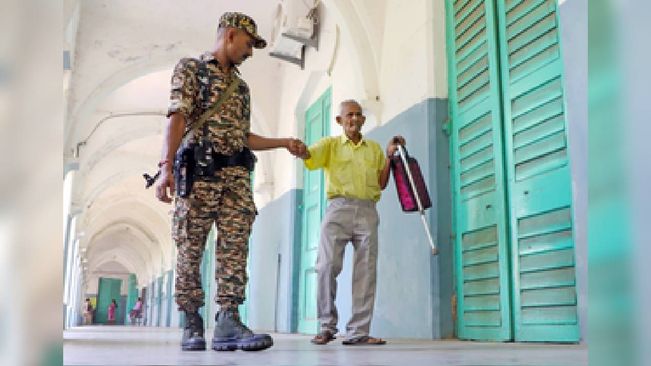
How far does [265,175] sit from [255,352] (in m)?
7.66

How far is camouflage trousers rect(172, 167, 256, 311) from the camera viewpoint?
299 cm

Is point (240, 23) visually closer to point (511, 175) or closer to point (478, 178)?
point (511, 175)

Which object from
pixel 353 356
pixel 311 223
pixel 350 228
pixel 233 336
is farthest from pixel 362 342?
pixel 311 223

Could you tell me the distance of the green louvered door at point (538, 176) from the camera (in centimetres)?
358

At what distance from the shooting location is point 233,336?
9.73 feet

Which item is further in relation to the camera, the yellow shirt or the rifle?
the yellow shirt

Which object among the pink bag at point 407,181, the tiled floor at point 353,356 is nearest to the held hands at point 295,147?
the pink bag at point 407,181

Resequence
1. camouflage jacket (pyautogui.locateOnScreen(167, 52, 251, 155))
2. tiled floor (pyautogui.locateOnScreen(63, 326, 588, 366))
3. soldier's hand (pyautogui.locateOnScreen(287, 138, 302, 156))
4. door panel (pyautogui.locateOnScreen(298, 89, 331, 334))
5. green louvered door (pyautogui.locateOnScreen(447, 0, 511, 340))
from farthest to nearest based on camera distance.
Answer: door panel (pyautogui.locateOnScreen(298, 89, 331, 334)), green louvered door (pyautogui.locateOnScreen(447, 0, 511, 340)), soldier's hand (pyautogui.locateOnScreen(287, 138, 302, 156)), camouflage jacket (pyautogui.locateOnScreen(167, 52, 251, 155)), tiled floor (pyautogui.locateOnScreen(63, 326, 588, 366))

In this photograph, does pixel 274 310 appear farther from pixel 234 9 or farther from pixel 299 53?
pixel 234 9

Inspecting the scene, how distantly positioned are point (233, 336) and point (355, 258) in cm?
114

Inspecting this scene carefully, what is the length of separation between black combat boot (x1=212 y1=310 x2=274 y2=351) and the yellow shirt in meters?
1.21

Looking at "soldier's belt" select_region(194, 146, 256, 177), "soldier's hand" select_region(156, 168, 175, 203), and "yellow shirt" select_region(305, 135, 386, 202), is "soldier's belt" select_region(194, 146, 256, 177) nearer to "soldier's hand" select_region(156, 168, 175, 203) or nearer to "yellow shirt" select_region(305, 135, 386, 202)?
"soldier's hand" select_region(156, 168, 175, 203)

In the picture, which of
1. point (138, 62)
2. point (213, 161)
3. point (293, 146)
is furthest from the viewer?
point (138, 62)

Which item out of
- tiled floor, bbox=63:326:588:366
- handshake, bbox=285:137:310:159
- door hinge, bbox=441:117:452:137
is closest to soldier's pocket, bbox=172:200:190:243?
tiled floor, bbox=63:326:588:366
